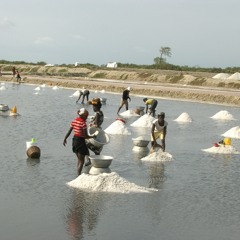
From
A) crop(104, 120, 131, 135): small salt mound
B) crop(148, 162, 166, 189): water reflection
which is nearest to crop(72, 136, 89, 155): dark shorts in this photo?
crop(148, 162, 166, 189): water reflection

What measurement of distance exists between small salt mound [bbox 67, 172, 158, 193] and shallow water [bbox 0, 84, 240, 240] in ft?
0.62

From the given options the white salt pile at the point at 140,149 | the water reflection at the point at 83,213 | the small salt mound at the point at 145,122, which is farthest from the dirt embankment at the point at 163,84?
the water reflection at the point at 83,213

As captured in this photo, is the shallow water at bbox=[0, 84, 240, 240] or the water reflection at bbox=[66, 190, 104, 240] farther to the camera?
the shallow water at bbox=[0, 84, 240, 240]

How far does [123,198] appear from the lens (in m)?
9.08

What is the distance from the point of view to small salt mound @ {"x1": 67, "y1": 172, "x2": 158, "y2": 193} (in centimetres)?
950

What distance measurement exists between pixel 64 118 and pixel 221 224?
1472cm

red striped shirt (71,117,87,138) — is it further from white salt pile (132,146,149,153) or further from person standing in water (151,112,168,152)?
white salt pile (132,146,149,153)

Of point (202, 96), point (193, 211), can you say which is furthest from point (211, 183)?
point (202, 96)

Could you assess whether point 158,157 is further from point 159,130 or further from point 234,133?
point 234,133

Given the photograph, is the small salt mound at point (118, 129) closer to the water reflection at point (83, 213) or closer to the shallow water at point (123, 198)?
the shallow water at point (123, 198)

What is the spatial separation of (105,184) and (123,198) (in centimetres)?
63

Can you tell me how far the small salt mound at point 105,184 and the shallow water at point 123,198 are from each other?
19 cm

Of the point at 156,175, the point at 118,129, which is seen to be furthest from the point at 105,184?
the point at 118,129

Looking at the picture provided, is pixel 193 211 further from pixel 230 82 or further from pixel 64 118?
pixel 230 82
